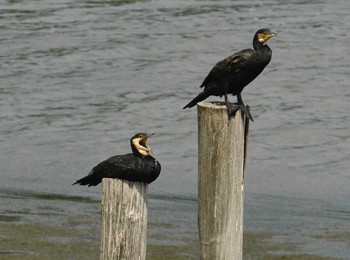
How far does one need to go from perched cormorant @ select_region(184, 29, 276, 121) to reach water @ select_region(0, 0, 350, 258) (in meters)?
2.57

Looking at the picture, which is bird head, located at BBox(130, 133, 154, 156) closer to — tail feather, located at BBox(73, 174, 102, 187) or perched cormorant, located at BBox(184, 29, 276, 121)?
perched cormorant, located at BBox(184, 29, 276, 121)

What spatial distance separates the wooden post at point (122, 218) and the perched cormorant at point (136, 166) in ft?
1.80

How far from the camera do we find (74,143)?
48.8 ft

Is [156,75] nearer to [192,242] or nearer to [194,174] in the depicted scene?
[194,174]

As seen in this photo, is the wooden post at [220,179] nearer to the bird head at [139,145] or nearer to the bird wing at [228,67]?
the bird head at [139,145]

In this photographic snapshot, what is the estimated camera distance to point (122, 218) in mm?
7375

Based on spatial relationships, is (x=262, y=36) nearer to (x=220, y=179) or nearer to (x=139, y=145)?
(x=139, y=145)

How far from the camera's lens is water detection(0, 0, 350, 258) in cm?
1255

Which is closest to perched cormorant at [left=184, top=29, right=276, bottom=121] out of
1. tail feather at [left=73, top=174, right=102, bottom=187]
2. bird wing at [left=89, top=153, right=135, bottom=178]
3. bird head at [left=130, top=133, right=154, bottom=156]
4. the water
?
bird head at [left=130, top=133, right=154, bottom=156]

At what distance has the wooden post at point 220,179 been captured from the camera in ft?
24.2

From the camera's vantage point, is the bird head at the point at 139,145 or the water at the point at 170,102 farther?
the water at the point at 170,102

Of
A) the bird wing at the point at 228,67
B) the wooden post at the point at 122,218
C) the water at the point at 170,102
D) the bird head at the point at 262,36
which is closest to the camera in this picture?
the wooden post at the point at 122,218

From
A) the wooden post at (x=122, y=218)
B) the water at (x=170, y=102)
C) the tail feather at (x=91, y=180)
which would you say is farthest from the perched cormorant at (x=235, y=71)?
the water at (x=170, y=102)

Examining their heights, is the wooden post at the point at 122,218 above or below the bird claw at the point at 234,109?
below
